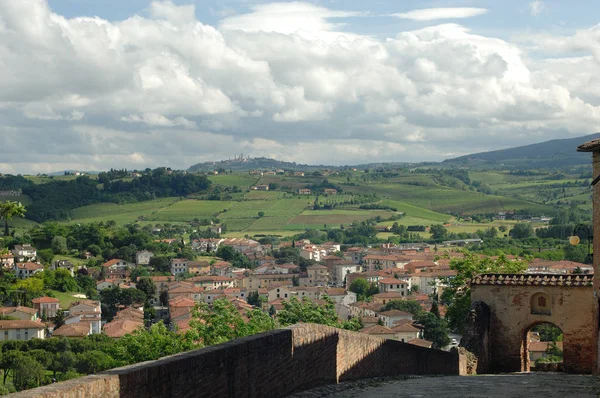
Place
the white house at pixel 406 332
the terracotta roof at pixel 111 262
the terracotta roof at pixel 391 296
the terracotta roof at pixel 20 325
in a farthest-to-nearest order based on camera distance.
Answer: the terracotta roof at pixel 111 262
the terracotta roof at pixel 391 296
the white house at pixel 406 332
the terracotta roof at pixel 20 325

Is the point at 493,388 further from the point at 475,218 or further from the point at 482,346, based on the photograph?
the point at 475,218

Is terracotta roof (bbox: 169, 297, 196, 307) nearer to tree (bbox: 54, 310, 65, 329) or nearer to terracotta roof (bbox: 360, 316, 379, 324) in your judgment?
tree (bbox: 54, 310, 65, 329)

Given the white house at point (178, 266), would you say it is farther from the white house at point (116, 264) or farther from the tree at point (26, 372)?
the tree at point (26, 372)

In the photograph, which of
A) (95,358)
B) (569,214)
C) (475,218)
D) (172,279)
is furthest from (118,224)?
(95,358)

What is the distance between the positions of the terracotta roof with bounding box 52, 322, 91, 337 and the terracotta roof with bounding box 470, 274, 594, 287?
6075 centimetres

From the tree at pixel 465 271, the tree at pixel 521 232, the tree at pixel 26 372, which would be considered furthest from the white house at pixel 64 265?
the tree at pixel 465 271

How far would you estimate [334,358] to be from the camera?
47.2 feet

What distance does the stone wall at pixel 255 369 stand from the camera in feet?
26.0

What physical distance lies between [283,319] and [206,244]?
14245 centimetres

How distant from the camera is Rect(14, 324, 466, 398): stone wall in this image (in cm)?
792

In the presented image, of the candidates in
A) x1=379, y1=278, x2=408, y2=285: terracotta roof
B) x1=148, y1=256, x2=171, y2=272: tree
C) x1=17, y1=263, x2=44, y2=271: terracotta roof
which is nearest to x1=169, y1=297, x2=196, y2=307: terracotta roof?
x1=17, y1=263, x2=44, y2=271: terracotta roof

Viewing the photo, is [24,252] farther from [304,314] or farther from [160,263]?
[304,314]

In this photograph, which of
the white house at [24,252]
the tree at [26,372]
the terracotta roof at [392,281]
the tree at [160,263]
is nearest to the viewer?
the tree at [26,372]

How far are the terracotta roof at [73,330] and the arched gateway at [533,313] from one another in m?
60.8
